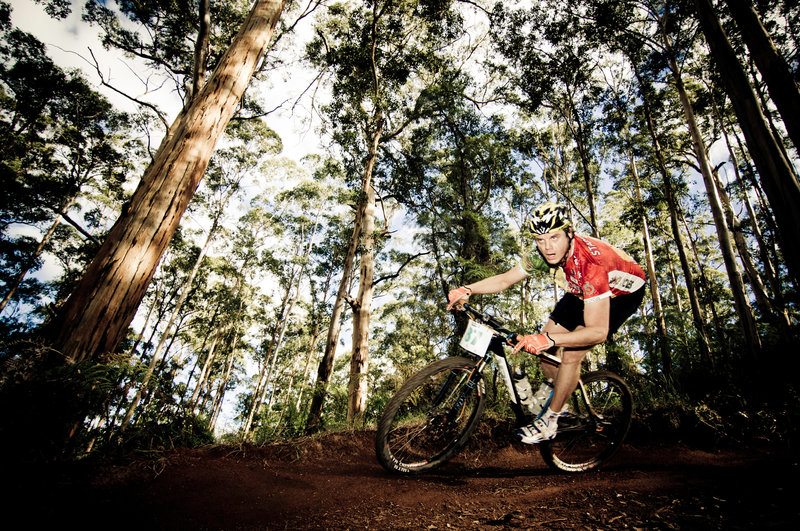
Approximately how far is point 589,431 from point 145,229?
4.86 meters

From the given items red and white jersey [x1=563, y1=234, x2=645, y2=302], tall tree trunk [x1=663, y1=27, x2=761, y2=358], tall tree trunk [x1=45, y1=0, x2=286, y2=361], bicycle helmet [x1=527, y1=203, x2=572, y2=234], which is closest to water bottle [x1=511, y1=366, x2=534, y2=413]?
red and white jersey [x1=563, y1=234, x2=645, y2=302]

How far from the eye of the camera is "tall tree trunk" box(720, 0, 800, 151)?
2.98 m

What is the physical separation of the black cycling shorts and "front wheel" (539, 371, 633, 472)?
66 cm

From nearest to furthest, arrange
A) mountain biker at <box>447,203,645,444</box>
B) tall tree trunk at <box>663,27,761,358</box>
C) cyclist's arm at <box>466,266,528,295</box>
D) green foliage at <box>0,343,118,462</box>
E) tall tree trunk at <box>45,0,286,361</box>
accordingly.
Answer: green foliage at <box>0,343,118,462</box> < mountain biker at <box>447,203,645,444</box> < tall tree trunk at <box>45,0,286,361</box> < cyclist's arm at <box>466,266,528,295</box> < tall tree trunk at <box>663,27,761,358</box>

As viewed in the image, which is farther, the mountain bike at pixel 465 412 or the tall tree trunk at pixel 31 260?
the tall tree trunk at pixel 31 260

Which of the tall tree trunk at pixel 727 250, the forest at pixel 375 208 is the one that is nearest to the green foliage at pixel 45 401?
the forest at pixel 375 208

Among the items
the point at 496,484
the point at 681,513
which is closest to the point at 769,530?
the point at 681,513

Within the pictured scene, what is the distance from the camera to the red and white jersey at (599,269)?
256cm

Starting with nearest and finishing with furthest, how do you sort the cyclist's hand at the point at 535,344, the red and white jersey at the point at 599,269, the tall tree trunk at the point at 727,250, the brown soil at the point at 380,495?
the brown soil at the point at 380,495 → the cyclist's hand at the point at 535,344 → the red and white jersey at the point at 599,269 → the tall tree trunk at the point at 727,250

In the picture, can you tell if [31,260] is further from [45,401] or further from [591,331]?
[591,331]

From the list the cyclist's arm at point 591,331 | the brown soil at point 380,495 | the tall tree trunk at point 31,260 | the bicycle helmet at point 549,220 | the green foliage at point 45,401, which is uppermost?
the tall tree trunk at point 31,260

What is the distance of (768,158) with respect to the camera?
3123mm

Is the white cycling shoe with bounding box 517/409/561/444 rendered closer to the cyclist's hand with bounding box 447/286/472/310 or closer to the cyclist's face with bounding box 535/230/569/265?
the cyclist's hand with bounding box 447/286/472/310

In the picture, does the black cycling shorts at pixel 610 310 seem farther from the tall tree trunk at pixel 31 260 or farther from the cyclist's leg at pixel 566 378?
the tall tree trunk at pixel 31 260
